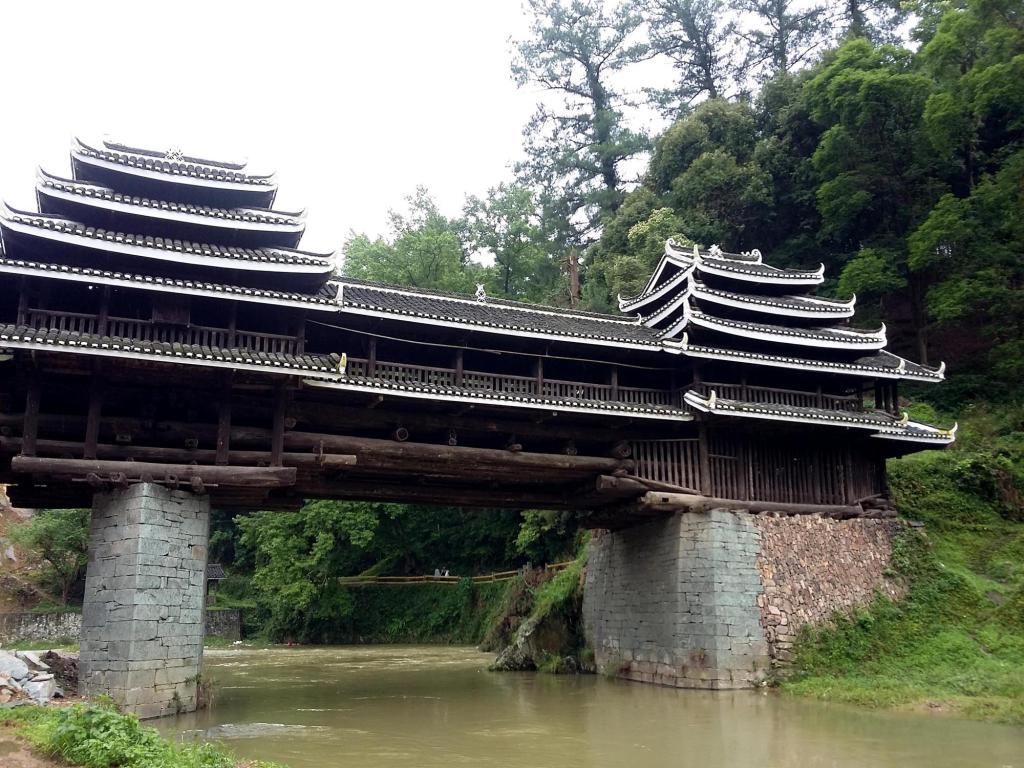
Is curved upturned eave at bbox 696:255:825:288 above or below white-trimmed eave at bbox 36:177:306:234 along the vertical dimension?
above

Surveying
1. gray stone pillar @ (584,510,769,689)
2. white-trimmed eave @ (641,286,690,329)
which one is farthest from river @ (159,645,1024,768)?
white-trimmed eave @ (641,286,690,329)

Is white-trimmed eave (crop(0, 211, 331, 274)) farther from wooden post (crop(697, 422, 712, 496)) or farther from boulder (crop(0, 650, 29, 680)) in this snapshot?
wooden post (crop(697, 422, 712, 496))

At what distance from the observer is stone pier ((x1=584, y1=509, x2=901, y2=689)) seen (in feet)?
57.4

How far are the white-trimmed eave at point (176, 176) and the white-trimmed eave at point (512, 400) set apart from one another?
13.9 feet

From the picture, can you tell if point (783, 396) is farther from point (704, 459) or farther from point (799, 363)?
point (704, 459)

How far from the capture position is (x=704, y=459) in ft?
61.9

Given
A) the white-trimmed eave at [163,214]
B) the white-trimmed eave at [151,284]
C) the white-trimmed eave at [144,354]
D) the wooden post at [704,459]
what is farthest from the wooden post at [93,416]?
the wooden post at [704,459]

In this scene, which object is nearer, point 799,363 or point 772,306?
point 799,363

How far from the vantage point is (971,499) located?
21891 millimetres

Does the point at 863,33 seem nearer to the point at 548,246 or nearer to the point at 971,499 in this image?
the point at 548,246

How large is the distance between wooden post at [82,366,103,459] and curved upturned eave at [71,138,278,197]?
4.06 m

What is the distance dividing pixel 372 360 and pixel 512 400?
2.90 m

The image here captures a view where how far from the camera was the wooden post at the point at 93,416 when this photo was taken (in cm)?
1374

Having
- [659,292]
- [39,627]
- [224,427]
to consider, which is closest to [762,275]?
[659,292]
